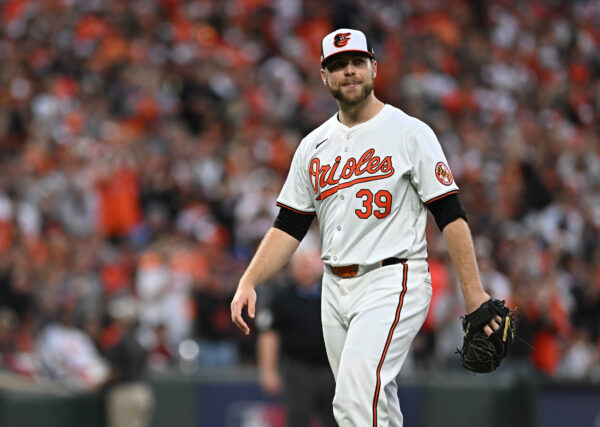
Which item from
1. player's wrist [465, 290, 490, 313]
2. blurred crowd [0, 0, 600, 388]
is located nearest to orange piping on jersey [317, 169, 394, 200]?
player's wrist [465, 290, 490, 313]

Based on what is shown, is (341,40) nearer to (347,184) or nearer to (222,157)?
(347,184)

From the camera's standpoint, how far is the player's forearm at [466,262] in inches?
189

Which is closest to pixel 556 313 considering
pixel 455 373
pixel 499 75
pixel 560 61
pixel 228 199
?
pixel 455 373

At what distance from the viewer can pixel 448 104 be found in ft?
55.4

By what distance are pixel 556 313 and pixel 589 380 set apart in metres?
2.25

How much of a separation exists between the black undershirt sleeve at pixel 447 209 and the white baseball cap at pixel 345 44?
723mm

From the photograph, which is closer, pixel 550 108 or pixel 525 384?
pixel 525 384

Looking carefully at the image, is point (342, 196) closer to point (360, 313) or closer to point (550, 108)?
point (360, 313)

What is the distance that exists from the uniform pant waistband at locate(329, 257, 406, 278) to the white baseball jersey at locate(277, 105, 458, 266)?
3 cm

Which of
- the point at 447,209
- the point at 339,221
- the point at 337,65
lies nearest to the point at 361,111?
the point at 337,65

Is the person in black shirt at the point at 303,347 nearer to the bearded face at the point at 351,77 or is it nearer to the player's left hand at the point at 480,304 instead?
the bearded face at the point at 351,77

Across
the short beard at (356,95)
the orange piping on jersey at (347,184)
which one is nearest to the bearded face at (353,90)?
the short beard at (356,95)

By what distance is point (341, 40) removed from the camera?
5.07 meters

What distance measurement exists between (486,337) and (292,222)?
1.09m
